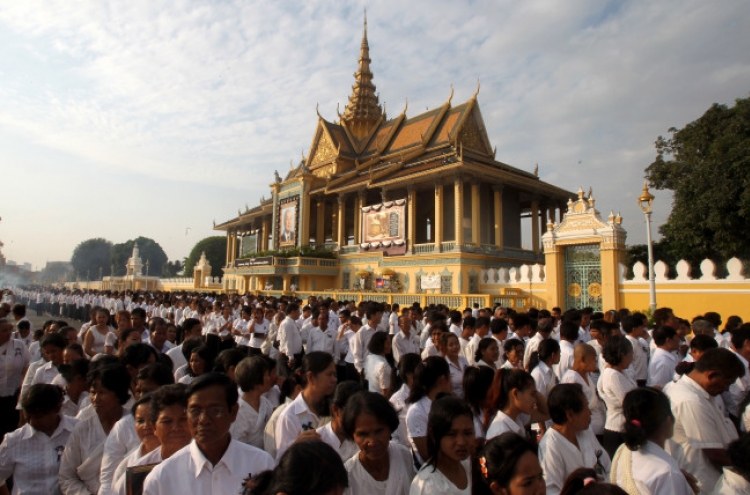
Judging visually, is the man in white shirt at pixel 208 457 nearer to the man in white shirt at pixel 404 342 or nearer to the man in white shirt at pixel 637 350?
the man in white shirt at pixel 404 342

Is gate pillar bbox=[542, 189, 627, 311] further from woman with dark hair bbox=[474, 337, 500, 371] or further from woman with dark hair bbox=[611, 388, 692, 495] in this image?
woman with dark hair bbox=[611, 388, 692, 495]

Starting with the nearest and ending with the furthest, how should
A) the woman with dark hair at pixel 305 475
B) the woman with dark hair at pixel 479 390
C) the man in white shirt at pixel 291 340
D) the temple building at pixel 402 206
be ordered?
the woman with dark hair at pixel 305 475, the woman with dark hair at pixel 479 390, the man in white shirt at pixel 291 340, the temple building at pixel 402 206

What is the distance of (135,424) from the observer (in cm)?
266

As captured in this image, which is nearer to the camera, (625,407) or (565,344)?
(625,407)

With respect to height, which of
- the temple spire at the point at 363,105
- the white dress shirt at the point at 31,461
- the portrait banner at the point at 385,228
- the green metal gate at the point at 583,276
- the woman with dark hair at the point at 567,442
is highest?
the temple spire at the point at 363,105

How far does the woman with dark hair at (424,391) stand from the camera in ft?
10.6

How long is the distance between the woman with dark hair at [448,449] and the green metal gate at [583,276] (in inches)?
561

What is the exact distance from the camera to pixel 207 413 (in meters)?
2.22

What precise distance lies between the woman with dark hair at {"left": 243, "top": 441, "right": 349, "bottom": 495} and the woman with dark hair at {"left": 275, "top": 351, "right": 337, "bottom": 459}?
1248 mm

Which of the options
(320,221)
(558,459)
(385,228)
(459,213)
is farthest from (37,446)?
(320,221)

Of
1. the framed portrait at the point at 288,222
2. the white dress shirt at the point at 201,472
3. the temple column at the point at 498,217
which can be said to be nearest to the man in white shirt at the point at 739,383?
the white dress shirt at the point at 201,472

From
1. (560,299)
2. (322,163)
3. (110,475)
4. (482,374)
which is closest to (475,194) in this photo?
(560,299)

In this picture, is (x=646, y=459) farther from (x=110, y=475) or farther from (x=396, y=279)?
(x=396, y=279)

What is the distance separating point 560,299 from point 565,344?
11.6 m
